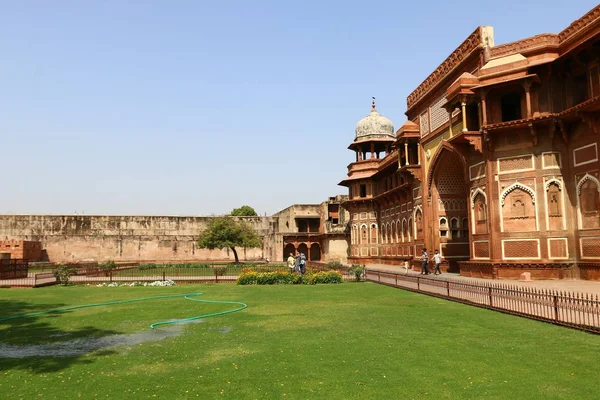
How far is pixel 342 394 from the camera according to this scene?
5605 millimetres

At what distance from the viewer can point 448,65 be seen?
985 inches

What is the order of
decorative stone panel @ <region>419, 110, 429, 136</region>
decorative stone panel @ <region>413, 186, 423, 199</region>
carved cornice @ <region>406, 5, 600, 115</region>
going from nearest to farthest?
carved cornice @ <region>406, 5, 600, 115</region> → decorative stone panel @ <region>419, 110, 429, 136</region> → decorative stone panel @ <region>413, 186, 423, 199</region>

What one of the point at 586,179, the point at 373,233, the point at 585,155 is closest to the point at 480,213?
the point at 586,179

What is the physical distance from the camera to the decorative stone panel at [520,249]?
19.2 meters

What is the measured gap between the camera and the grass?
578 cm

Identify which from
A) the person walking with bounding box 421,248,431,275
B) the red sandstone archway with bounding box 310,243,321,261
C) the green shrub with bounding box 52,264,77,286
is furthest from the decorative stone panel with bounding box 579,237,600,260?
the red sandstone archway with bounding box 310,243,321,261

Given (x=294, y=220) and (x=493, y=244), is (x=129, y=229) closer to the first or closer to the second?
(x=294, y=220)

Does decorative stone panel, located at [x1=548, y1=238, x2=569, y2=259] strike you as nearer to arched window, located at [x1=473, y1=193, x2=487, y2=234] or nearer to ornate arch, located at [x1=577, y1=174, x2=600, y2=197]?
ornate arch, located at [x1=577, y1=174, x2=600, y2=197]

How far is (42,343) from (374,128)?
119 ft

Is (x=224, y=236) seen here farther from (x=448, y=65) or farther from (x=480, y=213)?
(x=480, y=213)

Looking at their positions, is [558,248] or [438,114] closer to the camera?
[558,248]

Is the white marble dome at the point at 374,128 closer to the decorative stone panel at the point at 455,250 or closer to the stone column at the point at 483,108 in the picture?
the decorative stone panel at the point at 455,250

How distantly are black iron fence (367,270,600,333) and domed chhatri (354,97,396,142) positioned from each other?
25926mm

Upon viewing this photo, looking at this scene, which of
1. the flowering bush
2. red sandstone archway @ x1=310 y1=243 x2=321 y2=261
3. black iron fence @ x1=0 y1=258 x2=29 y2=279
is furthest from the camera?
red sandstone archway @ x1=310 y1=243 x2=321 y2=261
